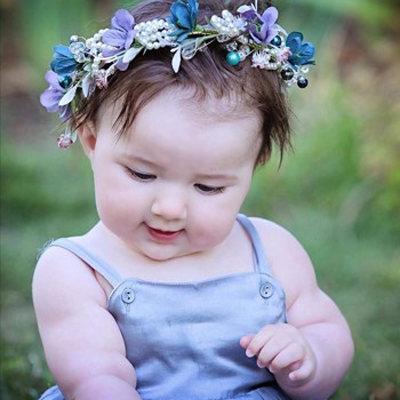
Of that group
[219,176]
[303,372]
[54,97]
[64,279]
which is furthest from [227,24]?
[303,372]

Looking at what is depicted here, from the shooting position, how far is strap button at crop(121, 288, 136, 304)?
218 cm

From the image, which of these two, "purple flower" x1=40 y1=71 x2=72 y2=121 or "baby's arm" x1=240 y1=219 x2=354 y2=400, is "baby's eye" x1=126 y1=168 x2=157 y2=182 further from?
"baby's arm" x1=240 y1=219 x2=354 y2=400

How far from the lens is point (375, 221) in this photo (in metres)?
4.38

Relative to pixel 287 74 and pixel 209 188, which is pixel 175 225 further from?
pixel 287 74

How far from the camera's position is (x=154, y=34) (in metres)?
2.08

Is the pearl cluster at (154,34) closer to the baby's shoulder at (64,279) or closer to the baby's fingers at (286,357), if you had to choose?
the baby's shoulder at (64,279)

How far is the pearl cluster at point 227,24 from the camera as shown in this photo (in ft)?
6.88

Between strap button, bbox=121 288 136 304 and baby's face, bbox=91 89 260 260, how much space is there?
99 mm

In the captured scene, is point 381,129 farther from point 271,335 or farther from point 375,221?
point 271,335

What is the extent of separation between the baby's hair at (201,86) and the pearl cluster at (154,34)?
0.11 ft

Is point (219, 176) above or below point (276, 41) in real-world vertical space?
below

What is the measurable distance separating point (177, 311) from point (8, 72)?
445 centimetres

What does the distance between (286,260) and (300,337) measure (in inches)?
9.7

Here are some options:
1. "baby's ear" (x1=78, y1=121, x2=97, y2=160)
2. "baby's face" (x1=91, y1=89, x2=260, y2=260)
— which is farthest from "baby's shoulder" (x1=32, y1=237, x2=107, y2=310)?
"baby's ear" (x1=78, y1=121, x2=97, y2=160)
